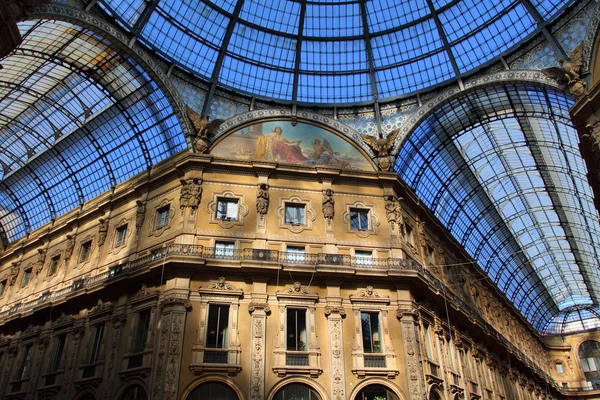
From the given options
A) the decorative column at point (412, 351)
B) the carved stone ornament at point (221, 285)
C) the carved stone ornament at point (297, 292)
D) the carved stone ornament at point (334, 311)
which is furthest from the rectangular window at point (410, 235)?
the carved stone ornament at point (221, 285)

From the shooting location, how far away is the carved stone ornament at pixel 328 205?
29547mm

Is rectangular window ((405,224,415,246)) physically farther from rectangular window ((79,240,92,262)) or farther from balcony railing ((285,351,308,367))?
rectangular window ((79,240,92,262))

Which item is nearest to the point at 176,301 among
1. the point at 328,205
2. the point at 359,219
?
the point at 328,205

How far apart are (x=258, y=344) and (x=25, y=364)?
19.2m

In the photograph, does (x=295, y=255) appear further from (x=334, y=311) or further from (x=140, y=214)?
(x=140, y=214)

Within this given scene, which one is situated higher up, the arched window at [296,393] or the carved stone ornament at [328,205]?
the carved stone ornament at [328,205]

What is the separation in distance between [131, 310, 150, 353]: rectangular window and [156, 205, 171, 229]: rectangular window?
5.59 metres

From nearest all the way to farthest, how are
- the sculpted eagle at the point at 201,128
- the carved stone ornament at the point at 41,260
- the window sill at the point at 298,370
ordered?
the window sill at the point at 298,370 < the sculpted eagle at the point at 201,128 < the carved stone ornament at the point at 41,260

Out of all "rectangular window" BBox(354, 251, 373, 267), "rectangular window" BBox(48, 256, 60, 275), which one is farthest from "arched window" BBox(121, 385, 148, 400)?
"rectangular window" BBox(48, 256, 60, 275)

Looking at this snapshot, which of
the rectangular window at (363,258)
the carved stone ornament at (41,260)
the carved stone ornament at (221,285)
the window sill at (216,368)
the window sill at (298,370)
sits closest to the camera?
the window sill at (216,368)

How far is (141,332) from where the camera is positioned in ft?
87.4

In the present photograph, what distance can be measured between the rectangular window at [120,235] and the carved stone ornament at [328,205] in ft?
44.3

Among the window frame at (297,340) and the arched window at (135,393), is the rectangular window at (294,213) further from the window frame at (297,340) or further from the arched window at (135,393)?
the arched window at (135,393)

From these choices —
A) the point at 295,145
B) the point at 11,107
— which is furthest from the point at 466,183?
the point at 11,107
